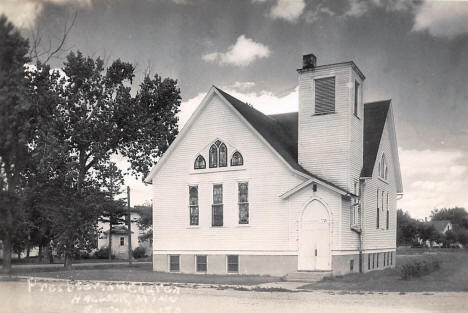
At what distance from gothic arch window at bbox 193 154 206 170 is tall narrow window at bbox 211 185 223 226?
4.10ft

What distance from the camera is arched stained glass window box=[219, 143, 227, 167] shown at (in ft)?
88.8

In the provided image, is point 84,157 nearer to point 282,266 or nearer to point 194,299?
point 282,266

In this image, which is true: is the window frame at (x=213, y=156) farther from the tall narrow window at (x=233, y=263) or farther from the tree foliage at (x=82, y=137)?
the tree foliage at (x=82, y=137)

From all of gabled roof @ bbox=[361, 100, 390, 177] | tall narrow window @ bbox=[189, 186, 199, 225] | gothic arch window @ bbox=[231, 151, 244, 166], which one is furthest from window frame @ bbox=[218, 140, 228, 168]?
gabled roof @ bbox=[361, 100, 390, 177]

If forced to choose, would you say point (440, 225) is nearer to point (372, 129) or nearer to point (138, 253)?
point (138, 253)

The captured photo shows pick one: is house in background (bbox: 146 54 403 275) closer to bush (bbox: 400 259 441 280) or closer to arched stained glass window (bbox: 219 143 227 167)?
arched stained glass window (bbox: 219 143 227 167)

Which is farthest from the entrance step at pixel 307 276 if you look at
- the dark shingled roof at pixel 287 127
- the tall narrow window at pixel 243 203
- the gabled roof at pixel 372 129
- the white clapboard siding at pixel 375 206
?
the gabled roof at pixel 372 129

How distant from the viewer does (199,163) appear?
27859mm

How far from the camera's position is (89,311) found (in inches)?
582

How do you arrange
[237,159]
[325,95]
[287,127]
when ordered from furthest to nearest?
[287,127]
[237,159]
[325,95]

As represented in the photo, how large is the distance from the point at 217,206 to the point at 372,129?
905 cm

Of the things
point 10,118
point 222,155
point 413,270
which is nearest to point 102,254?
point 222,155

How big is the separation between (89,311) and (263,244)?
12.1 meters

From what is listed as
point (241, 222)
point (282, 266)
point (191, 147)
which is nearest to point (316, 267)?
point (282, 266)
